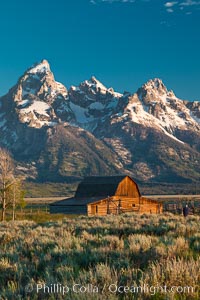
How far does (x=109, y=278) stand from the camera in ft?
22.7

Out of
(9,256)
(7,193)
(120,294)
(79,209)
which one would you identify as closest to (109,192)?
(79,209)

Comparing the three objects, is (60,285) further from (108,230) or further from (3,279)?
(108,230)

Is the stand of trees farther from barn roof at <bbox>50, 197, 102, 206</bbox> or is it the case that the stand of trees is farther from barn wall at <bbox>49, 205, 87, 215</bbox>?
barn roof at <bbox>50, 197, 102, 206</bbox>

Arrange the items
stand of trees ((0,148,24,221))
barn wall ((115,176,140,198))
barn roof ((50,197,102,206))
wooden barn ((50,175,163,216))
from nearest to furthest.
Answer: stand of trees ((0,148,24,221))
wooden barn ((50,175,163,216))
barn roof ((50,197,102,206))
barn wall ((115,176,140,198))

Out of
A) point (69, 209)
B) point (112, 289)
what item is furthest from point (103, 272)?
point (69, 209)

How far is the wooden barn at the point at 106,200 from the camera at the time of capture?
64.6 meters

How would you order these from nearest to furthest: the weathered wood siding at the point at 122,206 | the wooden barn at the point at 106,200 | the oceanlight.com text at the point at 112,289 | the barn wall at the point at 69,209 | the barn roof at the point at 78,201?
1. the oceanlight.com text at the point at 112,289
2. the weathered wood siding at the point at 122,206
3. the barn wall at the point at 69,209
4. the wooden barn at the point at 106,200
5. the barn roof at the point at 78,201

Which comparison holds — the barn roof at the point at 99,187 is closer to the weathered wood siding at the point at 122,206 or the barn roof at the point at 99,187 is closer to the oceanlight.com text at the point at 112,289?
the weathered wood siding at the point at 122,206

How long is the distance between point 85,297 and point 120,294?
78cm

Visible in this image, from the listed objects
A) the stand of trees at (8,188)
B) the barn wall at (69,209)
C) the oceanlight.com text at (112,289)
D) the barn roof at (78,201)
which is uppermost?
the stand of trees at (8,188)

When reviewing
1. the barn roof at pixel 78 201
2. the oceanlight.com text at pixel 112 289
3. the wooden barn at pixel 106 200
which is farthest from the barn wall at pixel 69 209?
the oceanlight.com text at pixel 112 289

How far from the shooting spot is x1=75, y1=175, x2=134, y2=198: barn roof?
71.7 metres

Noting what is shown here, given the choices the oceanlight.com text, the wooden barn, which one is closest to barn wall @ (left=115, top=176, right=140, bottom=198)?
the wooden barn

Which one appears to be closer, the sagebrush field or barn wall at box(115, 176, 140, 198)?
the sagebrush field
